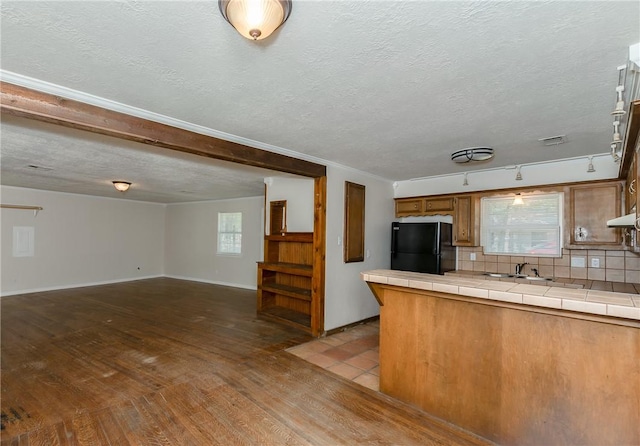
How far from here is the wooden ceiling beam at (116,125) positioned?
1.94m

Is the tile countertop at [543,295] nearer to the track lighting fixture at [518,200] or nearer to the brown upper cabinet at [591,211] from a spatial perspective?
the brown upper cabinet at [591,211]

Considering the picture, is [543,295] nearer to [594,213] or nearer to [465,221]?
[594,213]

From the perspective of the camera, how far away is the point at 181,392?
Answer: 2646 mm

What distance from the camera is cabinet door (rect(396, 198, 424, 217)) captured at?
16.6ft

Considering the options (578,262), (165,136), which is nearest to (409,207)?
(578,262)

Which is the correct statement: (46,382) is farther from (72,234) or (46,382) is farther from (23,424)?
(72,234)

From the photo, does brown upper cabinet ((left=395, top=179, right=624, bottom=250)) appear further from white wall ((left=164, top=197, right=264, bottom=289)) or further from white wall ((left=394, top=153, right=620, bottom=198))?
white wall ((left=164, top=197, right=264, bottom=289))

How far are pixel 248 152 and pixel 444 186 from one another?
10.5 feet

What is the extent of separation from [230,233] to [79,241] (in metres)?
3.74

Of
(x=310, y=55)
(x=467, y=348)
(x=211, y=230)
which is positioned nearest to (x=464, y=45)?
(x=310, y=55)

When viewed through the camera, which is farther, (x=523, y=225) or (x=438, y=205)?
(x=438, y=205)

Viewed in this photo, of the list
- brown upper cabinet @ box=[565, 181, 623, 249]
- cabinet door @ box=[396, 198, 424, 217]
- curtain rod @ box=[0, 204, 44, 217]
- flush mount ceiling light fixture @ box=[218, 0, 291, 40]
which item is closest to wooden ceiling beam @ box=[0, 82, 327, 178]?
flush mount ceiling light fixture @ box=[218, 0, 291, 40]

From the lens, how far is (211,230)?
8539mm

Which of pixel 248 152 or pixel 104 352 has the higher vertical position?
pixel 248 152
